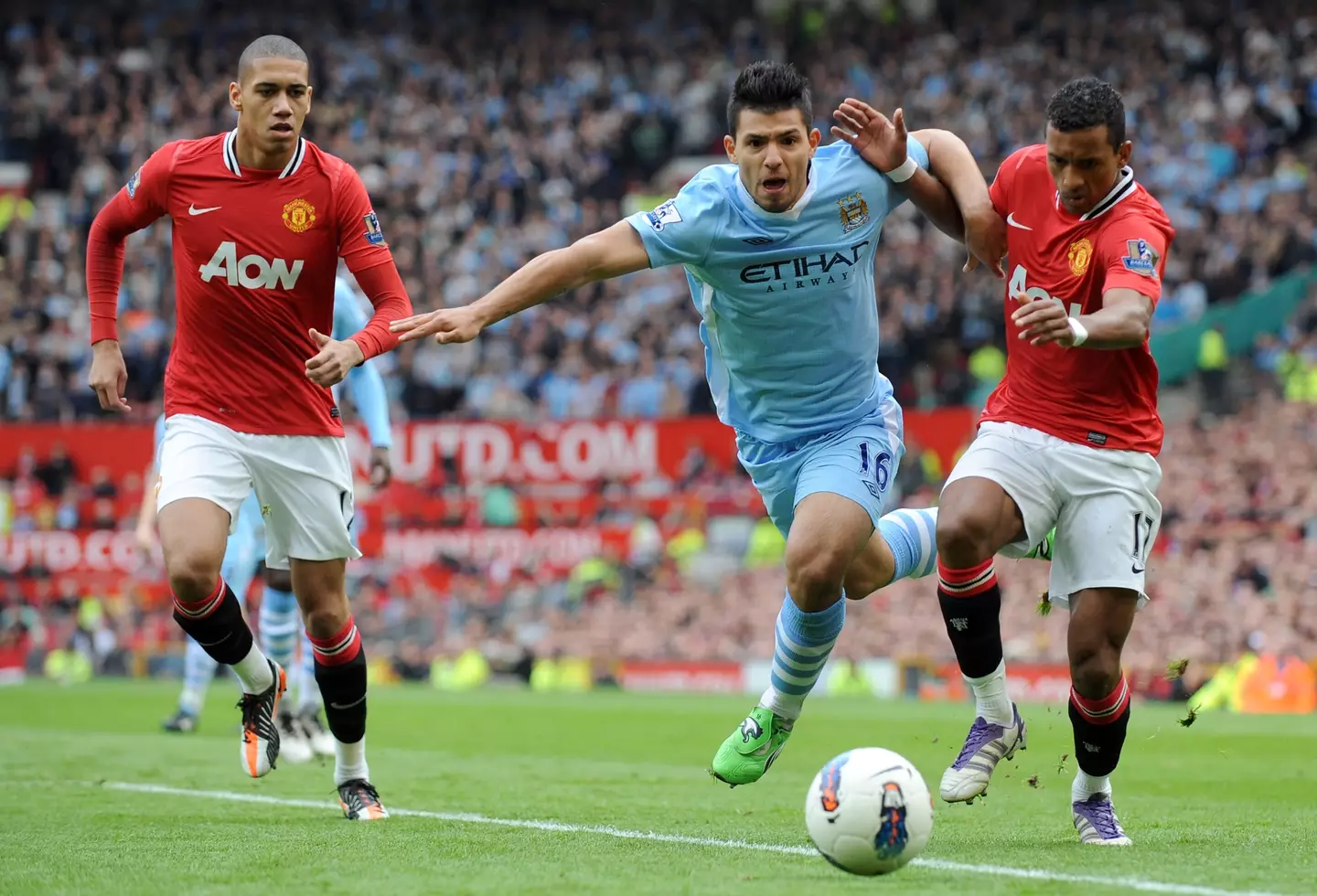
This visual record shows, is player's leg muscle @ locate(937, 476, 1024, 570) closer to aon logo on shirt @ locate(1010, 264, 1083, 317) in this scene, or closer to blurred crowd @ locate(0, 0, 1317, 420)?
aon logo on shirt @ locate(1010, 264, 1083, 317)

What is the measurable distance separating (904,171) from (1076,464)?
4.88 ft

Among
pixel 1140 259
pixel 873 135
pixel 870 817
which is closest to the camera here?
pixel 870 817

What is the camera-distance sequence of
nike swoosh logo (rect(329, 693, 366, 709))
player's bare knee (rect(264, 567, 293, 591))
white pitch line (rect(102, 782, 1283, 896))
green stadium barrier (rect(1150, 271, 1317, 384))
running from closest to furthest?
1. white pitch line (rect(102, 782, 1283, 896))
2. nike swoosh logo (rect(329, 693, 366, 709))
3. player's bare knee (rect(264, 567, 293, 591))
4. green stadium barrier (rect(1150, 271, 1317, 384))

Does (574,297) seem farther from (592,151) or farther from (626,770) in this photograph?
(626,770)

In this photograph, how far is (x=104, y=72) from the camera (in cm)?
3294

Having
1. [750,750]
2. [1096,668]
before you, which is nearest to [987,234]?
[1096,668]

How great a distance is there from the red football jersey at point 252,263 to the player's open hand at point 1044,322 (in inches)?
118

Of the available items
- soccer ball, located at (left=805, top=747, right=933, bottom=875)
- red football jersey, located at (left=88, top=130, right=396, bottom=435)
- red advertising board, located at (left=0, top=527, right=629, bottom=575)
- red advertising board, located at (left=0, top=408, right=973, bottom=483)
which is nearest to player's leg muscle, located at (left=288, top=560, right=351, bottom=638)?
red football jersey, located at (left=88, top=130, right=396, bottom=435)

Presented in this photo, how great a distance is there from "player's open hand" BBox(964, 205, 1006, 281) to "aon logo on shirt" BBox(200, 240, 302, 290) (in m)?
3.00

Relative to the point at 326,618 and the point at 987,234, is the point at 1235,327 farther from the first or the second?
the point at 326,618

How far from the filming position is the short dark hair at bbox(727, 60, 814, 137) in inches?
272

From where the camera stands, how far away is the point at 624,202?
30391mm

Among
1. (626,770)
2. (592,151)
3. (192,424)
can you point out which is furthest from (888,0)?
(192,424)

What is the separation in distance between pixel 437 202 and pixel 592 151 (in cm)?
301
